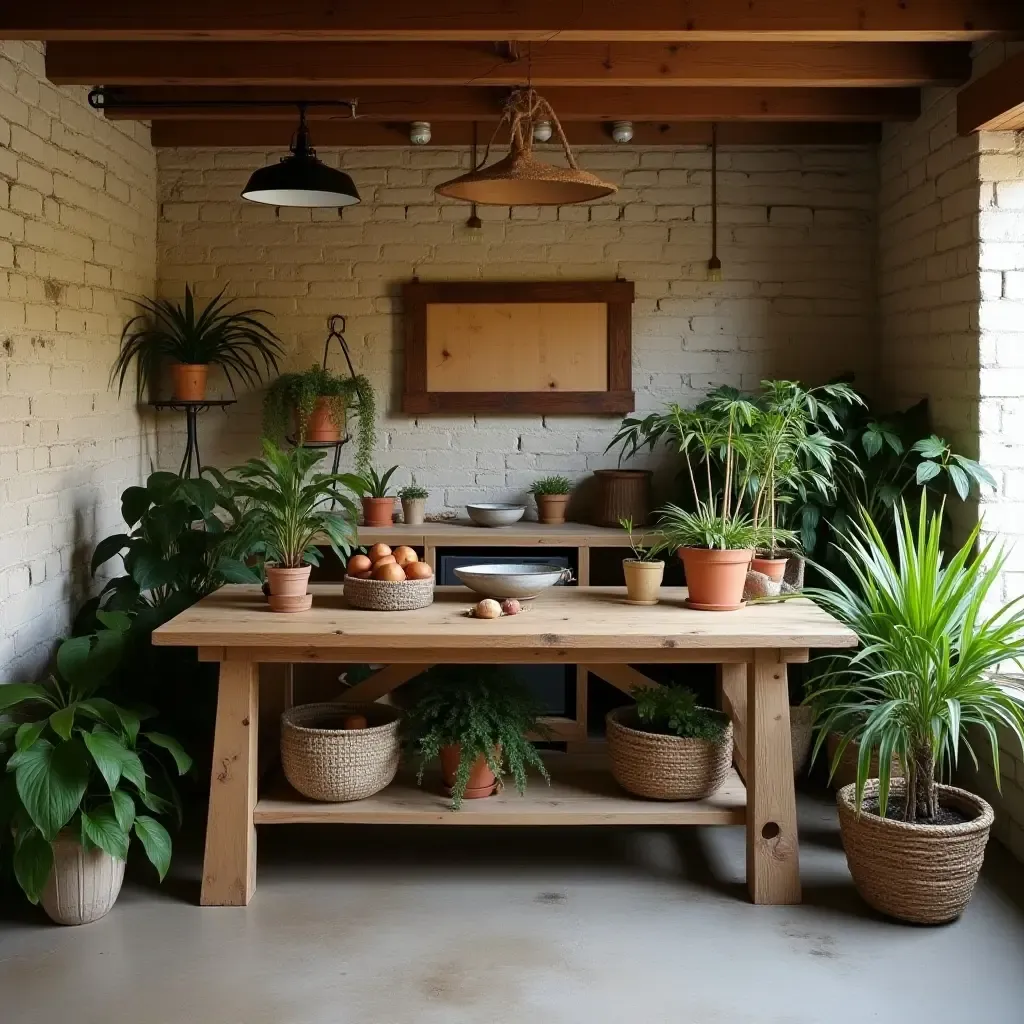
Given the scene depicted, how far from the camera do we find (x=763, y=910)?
340cm

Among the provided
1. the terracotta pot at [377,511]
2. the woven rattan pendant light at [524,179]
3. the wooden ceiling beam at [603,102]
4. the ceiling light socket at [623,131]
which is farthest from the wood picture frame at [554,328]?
the woven rattan pendant light at [524,179]

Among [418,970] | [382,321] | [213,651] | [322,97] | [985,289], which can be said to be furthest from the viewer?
[382,321]

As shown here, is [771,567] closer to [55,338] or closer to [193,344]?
[55,338]

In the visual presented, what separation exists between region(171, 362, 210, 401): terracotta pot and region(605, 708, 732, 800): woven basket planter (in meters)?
2.66

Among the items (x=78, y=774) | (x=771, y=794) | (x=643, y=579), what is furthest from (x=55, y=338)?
(x=771, y=794)

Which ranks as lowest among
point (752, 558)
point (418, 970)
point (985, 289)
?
point (418, 970)

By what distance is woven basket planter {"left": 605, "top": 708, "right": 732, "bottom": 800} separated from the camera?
11.4 feet

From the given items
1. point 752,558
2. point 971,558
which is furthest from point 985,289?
point 752,558

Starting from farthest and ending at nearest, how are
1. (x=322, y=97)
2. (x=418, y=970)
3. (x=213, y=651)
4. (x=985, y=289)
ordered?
1. (x=322, y=97)
2. (x=985, y=289)
3. (x=213, y=651)
4. (x=418, y=970)

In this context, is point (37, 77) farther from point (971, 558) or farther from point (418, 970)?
point (971, 558)

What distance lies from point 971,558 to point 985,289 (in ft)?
3.07

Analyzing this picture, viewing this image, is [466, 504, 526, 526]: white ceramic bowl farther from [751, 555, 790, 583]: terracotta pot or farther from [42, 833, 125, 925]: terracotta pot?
[42, 833, 125, 925]: terracotta pot

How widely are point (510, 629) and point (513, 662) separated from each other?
14 cm

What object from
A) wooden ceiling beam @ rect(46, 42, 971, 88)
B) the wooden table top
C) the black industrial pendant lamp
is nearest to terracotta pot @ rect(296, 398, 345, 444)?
the black industrial pendant lamp
